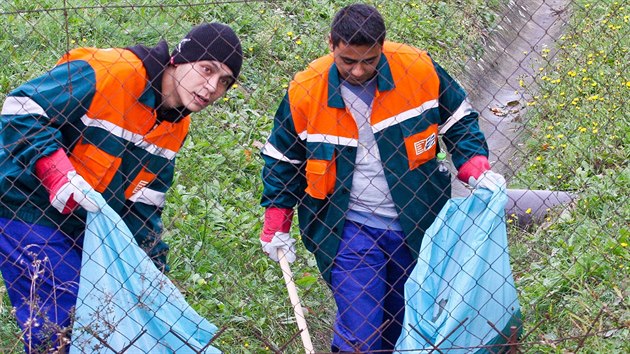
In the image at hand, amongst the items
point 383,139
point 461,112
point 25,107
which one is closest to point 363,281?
point 383,139

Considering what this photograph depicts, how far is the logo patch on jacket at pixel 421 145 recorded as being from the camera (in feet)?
11.5

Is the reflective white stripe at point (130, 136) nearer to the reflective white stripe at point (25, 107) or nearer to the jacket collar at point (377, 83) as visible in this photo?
the reflective white stripe at point (25, 107)

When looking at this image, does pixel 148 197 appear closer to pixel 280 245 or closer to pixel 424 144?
pixel 280 245

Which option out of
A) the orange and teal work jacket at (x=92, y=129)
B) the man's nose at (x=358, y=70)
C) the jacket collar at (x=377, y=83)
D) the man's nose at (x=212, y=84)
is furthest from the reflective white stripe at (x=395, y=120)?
the orange and teal work jacket at (x=92, y=129)

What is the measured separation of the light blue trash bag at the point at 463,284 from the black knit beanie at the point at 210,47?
943 millimetres

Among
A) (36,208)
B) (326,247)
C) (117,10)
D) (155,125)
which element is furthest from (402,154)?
(117,10)

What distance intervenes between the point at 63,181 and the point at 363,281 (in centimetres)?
116

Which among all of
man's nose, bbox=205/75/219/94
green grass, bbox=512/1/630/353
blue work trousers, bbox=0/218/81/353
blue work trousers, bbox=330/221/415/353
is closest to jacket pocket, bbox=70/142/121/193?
blue work trousers, bbox=0/218/81/353

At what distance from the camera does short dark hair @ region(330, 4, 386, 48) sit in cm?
335

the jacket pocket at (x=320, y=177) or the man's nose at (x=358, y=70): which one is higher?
the man's nose at (x=358, y=70)

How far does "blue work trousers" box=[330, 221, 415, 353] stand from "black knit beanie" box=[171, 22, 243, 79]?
779 millimetres

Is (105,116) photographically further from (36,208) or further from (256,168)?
(256,168)

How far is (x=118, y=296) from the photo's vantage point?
129 inches

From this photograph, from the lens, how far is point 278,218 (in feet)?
12.0
